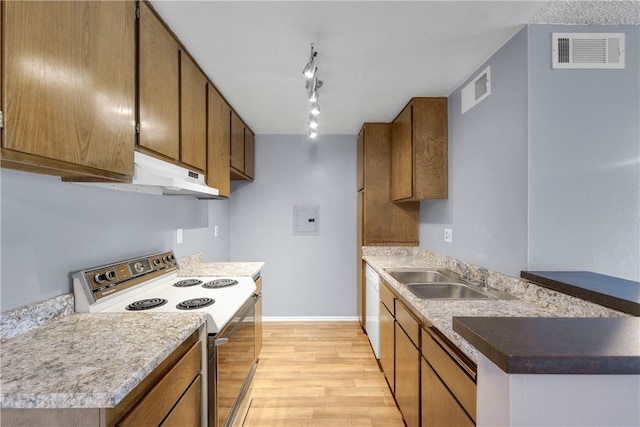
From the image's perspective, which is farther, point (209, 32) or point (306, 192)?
point (306, 192)

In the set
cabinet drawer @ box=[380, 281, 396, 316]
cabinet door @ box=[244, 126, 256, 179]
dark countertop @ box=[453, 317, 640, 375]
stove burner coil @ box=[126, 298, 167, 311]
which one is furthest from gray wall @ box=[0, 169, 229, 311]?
cabinet drawer @ box=[380, 281, 396, 316]

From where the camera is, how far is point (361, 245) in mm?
3260

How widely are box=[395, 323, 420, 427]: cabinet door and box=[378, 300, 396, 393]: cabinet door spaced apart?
106 mm

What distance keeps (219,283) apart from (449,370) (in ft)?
4.73

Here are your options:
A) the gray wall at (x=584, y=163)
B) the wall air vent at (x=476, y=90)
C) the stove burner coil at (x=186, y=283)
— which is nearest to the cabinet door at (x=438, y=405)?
the gray wall at (x=584, y=163)

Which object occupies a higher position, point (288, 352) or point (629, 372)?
point (629, 372)

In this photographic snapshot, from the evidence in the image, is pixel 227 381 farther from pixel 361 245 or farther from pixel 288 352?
pixel 361 245

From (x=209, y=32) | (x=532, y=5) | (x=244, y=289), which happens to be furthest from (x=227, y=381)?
(x=532, y=5)

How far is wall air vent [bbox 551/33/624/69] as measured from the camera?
1.44 meters

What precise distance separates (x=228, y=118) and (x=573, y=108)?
244cm

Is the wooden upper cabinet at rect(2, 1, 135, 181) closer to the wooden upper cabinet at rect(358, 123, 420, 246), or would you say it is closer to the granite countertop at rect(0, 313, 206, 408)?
the granite countertop at rect(0, 313, 206, 408)

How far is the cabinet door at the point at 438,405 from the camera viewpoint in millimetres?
1096

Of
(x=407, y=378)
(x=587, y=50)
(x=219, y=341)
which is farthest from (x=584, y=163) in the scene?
(x=219, y=341)

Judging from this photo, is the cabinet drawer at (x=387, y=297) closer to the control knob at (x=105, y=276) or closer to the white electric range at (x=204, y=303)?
the white electric range at (x=204, y=303)
